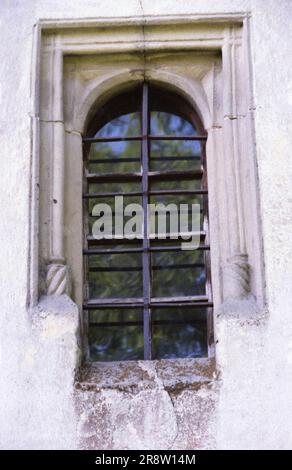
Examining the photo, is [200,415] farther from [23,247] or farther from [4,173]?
[4,173]

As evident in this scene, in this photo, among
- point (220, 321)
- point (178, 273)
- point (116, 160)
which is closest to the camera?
point (220, 321)

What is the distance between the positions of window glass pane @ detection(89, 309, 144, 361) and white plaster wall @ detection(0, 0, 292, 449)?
29cm

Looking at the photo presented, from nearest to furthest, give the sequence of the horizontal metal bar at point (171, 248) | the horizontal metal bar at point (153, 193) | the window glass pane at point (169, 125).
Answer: the horizontal metal bar at point (171, 248)
the horizontal metal bar at point (153, 193)
the window glass pane at point (169, 125)

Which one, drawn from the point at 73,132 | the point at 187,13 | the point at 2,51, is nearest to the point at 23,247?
the point at 73,132

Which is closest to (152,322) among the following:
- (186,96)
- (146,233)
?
(146,233)

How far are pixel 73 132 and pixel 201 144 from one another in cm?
67

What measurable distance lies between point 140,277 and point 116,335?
1.03ft

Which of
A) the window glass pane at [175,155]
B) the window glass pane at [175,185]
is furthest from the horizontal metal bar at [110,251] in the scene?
the window glass pane at [175,155]

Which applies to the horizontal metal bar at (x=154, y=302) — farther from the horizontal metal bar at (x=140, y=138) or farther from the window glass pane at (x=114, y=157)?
the horizontal metal bar at (x=140, y=138)

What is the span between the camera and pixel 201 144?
525cm

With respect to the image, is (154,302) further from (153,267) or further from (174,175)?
(174,175)

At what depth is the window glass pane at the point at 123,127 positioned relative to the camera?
5285mm

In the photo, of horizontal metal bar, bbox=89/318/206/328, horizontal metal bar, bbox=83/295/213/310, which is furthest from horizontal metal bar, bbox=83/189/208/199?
horizontal metal bar, bbox=89/318/206/328

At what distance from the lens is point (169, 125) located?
531 centimetres
